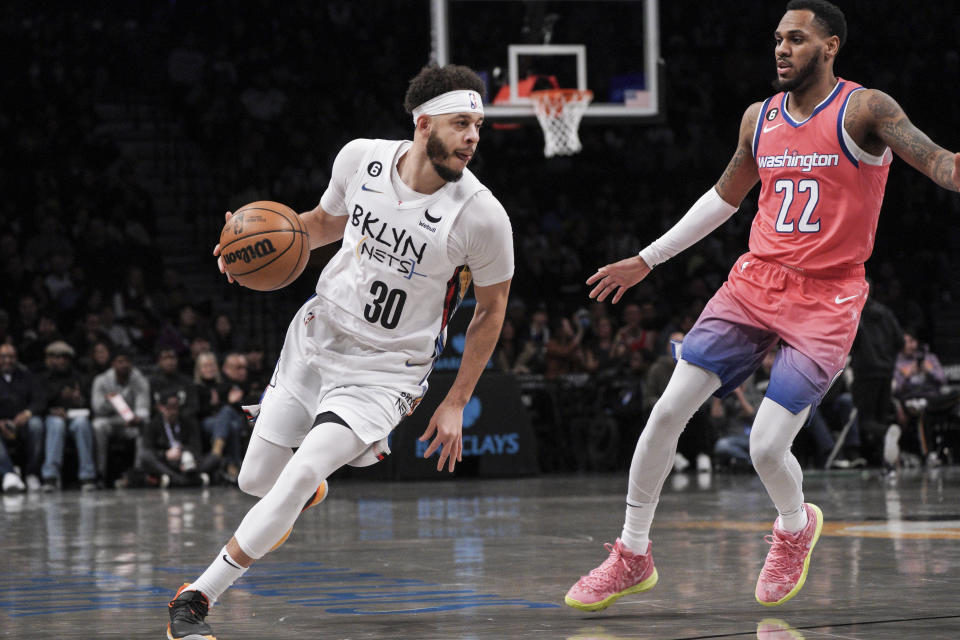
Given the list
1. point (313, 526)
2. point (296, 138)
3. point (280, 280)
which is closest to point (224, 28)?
point (296, 138)

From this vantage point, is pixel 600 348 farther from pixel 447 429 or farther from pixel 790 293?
pixel 447 429

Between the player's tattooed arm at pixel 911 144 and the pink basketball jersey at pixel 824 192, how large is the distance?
13cm

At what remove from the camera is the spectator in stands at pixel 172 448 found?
1432cm

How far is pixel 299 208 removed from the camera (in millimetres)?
19281

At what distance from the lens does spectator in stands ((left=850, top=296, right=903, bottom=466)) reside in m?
14.1

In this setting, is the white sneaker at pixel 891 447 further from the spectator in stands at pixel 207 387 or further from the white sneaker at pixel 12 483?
the white sneaker at pixel 12 483

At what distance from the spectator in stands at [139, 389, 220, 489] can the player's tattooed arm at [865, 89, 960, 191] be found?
10.5 m

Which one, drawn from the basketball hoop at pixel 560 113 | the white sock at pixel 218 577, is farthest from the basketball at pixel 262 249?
the basketball hoop at pixel 560 113

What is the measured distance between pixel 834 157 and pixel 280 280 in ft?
7.44

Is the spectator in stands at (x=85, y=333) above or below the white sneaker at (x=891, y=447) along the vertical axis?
above

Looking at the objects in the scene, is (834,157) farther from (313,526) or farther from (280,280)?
(313,526)

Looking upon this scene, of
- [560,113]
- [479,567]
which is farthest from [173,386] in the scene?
[479,567]

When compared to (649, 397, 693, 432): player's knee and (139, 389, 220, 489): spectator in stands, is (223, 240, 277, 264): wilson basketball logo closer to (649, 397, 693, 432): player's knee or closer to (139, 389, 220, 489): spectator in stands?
(649, 397, 693, 432): player's knee

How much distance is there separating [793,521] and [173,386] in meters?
10.2
